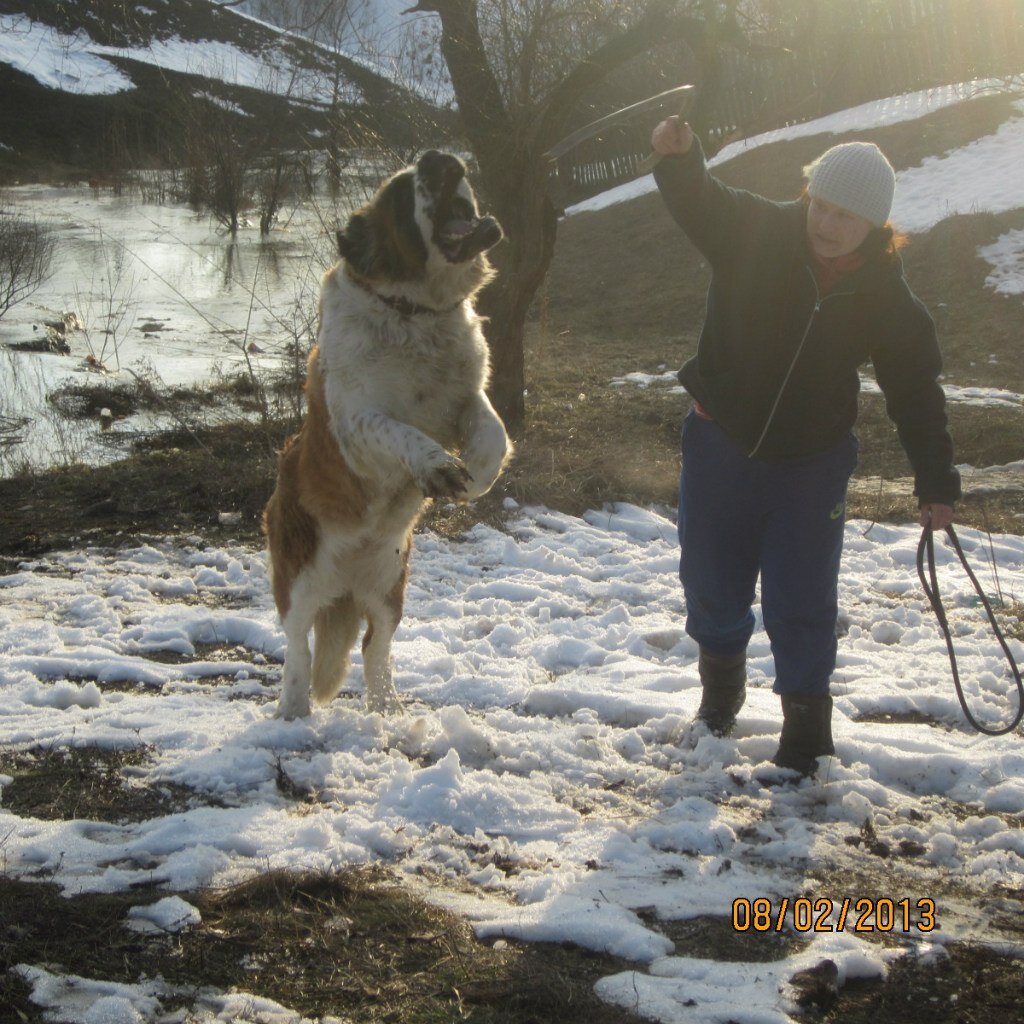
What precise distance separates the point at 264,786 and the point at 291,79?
5.93m

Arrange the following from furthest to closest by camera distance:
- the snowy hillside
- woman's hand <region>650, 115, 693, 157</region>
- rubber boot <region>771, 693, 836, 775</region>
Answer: the snowy hillside, rubber boot <region>771, 693, 836, 775</region>, woman's hand <region>650, 115, 693, 157</region>

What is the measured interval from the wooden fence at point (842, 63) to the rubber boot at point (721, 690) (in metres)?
4.83

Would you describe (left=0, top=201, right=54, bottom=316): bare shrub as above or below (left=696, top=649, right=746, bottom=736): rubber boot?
above

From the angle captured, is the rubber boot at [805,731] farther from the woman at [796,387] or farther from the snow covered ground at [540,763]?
the snow covered ground at [540,763]

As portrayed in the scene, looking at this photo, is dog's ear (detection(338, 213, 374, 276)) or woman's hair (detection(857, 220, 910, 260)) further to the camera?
dog's ear (detection(338, 213, 374, 276))

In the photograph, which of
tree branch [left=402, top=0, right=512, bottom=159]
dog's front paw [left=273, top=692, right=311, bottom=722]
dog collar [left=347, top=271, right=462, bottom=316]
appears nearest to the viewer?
dog collar [left=347, top=271, right=462, bottom=316]

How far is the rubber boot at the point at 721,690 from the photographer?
149 inches

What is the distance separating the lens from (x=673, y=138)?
3207 mm

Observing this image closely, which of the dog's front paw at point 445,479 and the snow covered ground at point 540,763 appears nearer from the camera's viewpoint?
the snow covered ground at point 540,763

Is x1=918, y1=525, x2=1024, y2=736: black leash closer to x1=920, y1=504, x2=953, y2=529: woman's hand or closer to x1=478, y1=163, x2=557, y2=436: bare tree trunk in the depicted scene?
x1=920, y1=504, x2=953, y2=529: woman's hand

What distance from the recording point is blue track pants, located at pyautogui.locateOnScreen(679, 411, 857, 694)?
3395 millimetres

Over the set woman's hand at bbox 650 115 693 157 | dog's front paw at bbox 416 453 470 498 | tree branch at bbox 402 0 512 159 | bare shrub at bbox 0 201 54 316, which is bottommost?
dog's front paw at bbox 416 453 470 498
